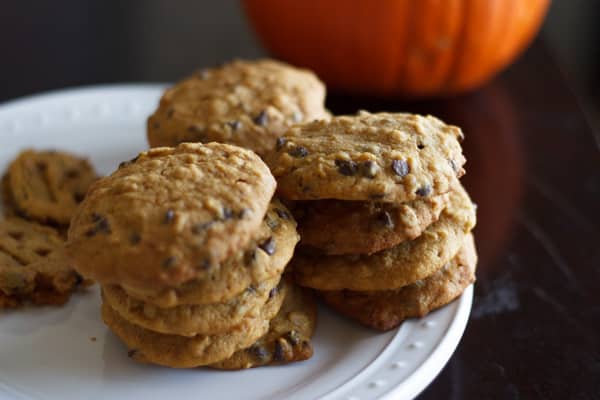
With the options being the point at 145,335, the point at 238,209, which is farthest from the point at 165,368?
the point at 238,209

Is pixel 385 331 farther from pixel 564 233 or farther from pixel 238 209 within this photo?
pixel 564 233

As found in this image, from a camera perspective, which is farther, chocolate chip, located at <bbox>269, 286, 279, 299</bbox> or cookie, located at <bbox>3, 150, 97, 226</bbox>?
cookie, located at <bbox>3, 150, 97, 226</bbox>

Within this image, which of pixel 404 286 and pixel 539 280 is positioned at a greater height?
pixel 404 286

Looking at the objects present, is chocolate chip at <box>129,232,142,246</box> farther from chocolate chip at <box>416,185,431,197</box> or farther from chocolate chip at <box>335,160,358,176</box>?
chocolate chip at <box>416,185,431,197</box>

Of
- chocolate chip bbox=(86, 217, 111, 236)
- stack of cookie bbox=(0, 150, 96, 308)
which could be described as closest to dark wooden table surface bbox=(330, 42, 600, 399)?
chocolate chip bbox=(86, 217, 111, 236)

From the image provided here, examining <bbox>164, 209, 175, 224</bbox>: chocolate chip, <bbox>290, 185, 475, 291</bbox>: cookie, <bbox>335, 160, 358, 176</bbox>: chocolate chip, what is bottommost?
<bbox>290, 185, 475, 291</bbox>: cookie
